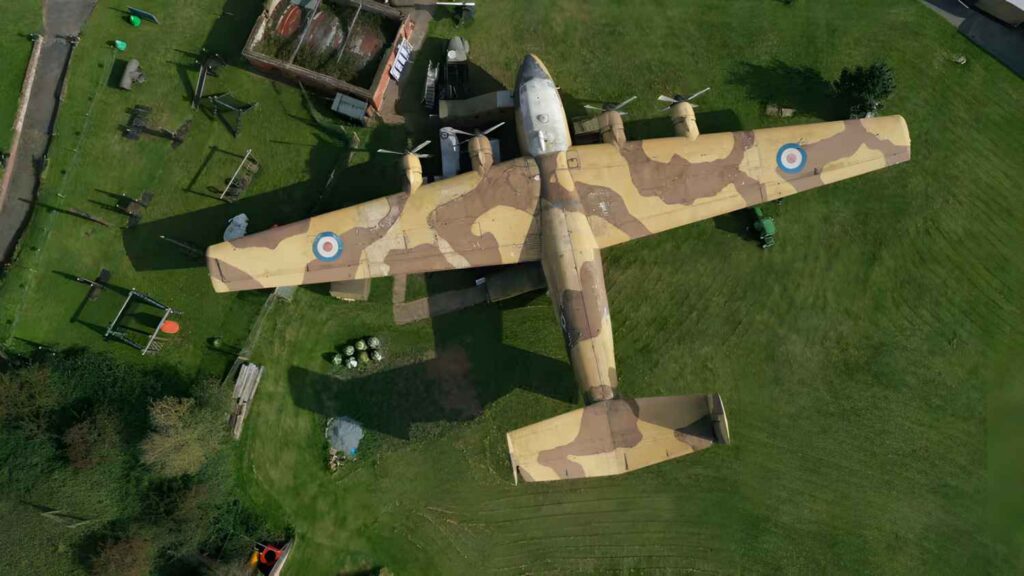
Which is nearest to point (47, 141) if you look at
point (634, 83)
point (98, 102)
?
point (98, 102)

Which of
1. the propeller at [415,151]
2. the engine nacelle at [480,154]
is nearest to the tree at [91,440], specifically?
the propeller at [415,151]

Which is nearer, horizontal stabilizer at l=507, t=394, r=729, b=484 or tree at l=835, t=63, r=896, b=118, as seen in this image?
horizontal stabilizer at l=507, t=394, r=729, b=484

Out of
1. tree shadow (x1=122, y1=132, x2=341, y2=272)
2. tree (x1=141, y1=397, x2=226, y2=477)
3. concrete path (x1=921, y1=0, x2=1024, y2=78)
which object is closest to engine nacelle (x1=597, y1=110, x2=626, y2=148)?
tree shadow (x1=122, y1=132, x2=341, y2=272)

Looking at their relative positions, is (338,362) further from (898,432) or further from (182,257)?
(898,432)

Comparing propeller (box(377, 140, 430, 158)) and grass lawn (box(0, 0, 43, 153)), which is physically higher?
propeller (box(377, 140, 430, 158))

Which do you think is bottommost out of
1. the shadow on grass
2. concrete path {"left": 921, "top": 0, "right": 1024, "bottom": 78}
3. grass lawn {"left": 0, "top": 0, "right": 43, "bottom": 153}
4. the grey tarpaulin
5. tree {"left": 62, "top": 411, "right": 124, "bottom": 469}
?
tree {"left": 62, "top": 411, "right": 124, "bottom": 469}

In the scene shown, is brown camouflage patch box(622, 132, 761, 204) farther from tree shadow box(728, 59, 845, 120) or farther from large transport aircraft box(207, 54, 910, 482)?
tree shadow box(728, 59, 845, 120)

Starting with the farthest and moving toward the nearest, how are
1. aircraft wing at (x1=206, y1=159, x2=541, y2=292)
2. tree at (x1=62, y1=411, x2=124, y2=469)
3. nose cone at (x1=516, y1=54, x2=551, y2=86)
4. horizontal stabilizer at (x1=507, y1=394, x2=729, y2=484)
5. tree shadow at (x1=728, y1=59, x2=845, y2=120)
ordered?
tree shadow at (x1=728, y1=59, x2=845, y2=120)
nose cone at (x1=516, y1=54, x2=551, y2=86)
tree at (x1=62, y1=411, x2=124, y2=469)
aircraft wing at (x1=206, y1=159, x2=541, y2=292)
horizontal stabilizer at (x1=507, y1=394, x2=729, y2=484)
